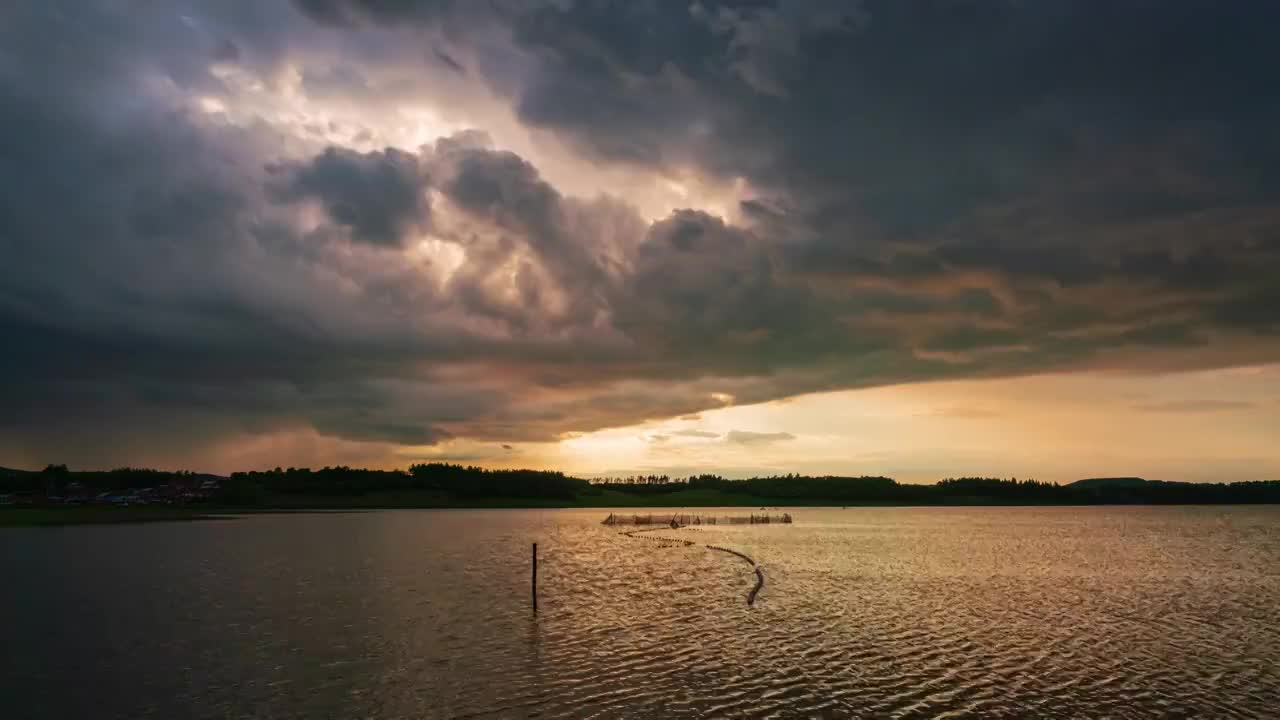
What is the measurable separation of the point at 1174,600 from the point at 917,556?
3767 centimetres

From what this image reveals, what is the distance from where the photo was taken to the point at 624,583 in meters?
63.1

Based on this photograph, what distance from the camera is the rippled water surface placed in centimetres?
2755

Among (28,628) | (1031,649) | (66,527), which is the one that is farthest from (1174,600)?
(66,527)

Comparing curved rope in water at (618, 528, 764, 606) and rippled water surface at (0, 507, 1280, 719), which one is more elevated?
curved rope in water at (618, 528, 764, 606)

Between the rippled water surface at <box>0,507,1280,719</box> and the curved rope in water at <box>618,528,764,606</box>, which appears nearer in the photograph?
the rippled water surface at <box>0,507,1280,719</box>

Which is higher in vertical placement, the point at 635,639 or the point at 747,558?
the point at 747,558

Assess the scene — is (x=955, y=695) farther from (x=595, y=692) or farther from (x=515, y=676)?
(x=515, y=676)

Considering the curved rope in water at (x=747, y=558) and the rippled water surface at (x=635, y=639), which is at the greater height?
the curved rope in water at (x=747, y=558)

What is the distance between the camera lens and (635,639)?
126 ft

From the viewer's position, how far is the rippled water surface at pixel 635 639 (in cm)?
2755

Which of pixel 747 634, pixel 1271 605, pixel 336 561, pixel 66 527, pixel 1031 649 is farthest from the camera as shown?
pixel 66 527

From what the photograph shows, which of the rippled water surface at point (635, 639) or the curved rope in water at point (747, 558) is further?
the curved rope in water at point (747, 558)

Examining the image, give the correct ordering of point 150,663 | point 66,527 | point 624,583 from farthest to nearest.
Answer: point 66,527
point 624,583
point 150,663

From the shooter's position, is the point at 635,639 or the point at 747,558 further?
the point at 747,558
